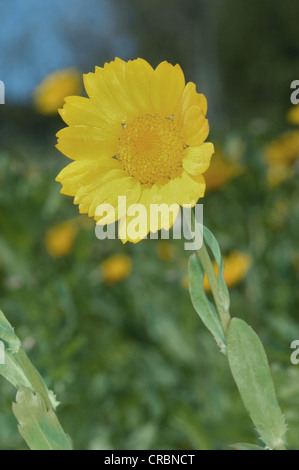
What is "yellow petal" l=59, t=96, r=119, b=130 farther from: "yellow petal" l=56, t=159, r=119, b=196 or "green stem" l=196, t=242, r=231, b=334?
"green stem" l=196, t=242, r=231, b=334

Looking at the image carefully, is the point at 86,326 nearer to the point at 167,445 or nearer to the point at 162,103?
the point at 167,445

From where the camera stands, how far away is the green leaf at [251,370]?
52 cm

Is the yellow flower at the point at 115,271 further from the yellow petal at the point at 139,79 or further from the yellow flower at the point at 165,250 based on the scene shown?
the yellow petal at the point at 139,79

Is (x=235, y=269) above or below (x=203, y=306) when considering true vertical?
above

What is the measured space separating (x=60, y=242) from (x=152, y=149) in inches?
59.7

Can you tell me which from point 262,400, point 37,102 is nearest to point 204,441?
point 262,400

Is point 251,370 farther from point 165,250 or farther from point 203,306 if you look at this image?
point 165,250

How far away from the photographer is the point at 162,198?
1.55ft

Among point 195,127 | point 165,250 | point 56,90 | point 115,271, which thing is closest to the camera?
point 195,127

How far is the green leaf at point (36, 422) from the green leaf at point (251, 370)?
174 mm

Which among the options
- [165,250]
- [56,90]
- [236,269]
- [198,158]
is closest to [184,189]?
[198,158]

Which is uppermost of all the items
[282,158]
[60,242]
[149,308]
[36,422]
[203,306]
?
[282,158]

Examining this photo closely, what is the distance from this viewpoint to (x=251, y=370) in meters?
0.52

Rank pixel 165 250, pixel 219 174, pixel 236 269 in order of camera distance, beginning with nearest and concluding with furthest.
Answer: pixel 236 269 → pixel 219 174 → pixel 165 250
